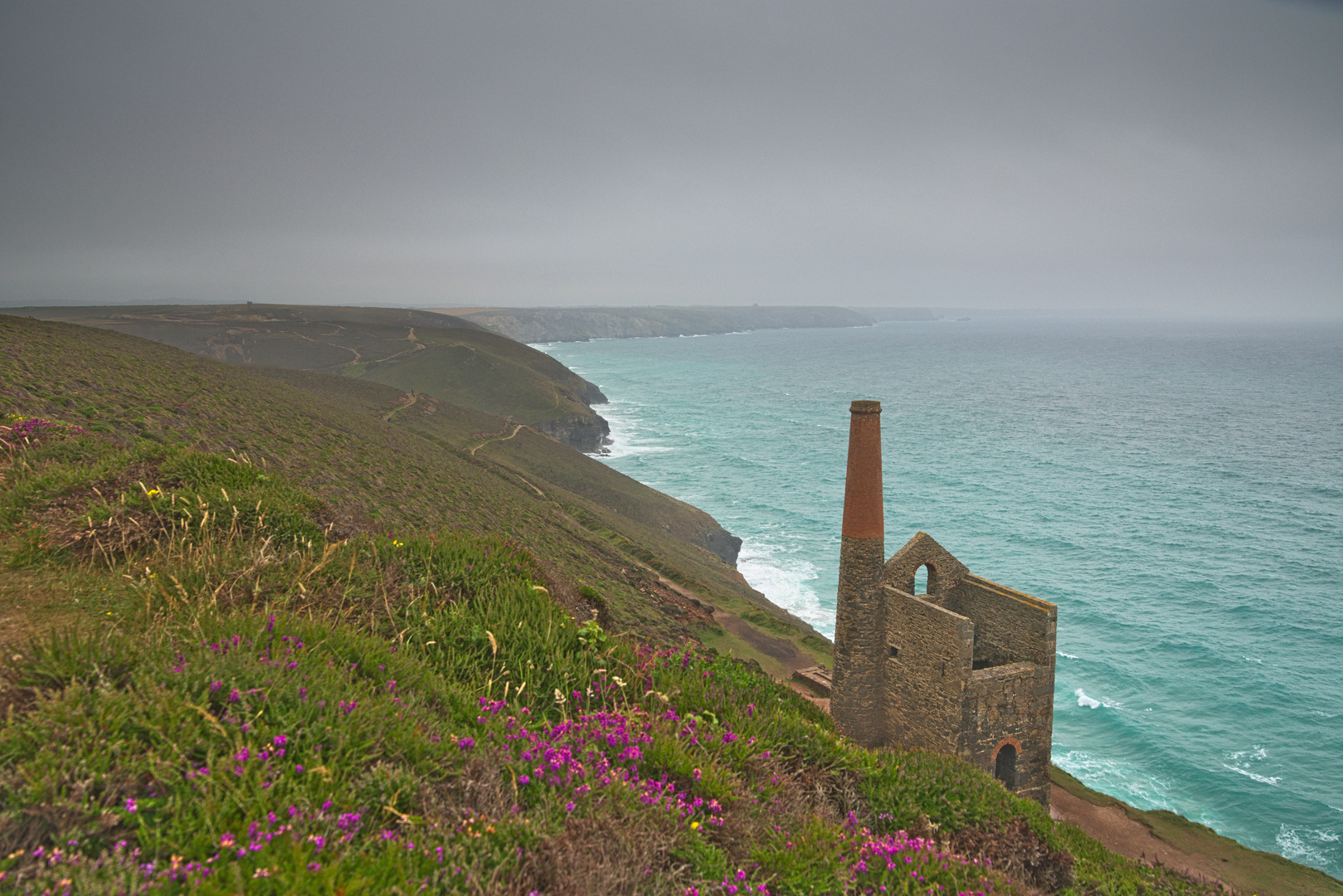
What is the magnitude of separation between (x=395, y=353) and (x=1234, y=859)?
109 m

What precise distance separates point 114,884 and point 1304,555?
65.5 metres

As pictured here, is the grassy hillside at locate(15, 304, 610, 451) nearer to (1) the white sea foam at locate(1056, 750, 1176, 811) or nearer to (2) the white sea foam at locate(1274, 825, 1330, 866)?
(1) the white sea foam at locate(1056, 750, 1176, 811)

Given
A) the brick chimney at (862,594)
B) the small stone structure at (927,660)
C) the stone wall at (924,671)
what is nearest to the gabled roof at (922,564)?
the small stone structure at (927,660)

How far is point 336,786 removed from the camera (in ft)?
14.3

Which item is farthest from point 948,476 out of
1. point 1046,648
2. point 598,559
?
point 1046,648

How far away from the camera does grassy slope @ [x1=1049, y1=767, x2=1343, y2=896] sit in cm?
1912

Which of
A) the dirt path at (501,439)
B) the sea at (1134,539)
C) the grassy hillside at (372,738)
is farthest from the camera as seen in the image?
the dirt path at (501,439)

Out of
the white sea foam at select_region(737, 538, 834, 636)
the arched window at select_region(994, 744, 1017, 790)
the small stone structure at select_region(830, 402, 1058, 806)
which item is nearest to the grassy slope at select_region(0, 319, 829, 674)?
the white sea foam at select_region(737, 538, 834, 636)

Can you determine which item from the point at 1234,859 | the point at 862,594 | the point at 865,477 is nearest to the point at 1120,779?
the point at 1234,859

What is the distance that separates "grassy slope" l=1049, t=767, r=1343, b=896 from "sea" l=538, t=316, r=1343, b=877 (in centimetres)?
416

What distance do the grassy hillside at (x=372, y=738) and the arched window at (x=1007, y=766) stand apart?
766 cm

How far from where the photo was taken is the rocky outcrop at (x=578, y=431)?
264 feet

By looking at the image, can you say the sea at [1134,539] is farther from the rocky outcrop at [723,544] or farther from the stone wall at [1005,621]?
the stone wall at [1005,621]

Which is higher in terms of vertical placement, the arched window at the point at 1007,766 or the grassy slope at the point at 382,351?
the grassy slope at the point at 382,351
